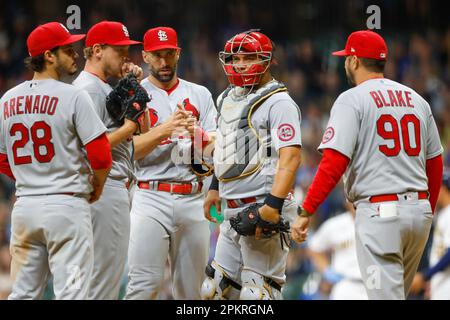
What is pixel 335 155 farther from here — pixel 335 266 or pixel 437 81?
pixel 437 81

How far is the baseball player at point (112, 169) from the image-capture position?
566cm

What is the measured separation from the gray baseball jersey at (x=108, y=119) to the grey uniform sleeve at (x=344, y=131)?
1.45 m

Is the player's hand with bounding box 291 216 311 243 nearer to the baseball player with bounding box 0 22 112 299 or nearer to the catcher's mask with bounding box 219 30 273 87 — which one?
the catcher's mask with bounding box 219 30 273 87

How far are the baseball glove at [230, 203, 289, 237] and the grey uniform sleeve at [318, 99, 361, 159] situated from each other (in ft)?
1.92

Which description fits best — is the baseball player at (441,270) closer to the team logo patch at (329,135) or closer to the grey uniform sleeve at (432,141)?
the grey uniform sleeve at (432,141)

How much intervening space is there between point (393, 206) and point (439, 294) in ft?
7.02

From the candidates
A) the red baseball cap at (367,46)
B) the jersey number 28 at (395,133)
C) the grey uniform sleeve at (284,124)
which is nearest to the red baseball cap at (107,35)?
the grey uniform sleeve at (284,124)

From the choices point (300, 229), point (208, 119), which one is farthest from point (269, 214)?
point (208, 119)

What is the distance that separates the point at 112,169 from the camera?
5785mm

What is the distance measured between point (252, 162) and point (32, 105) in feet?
4.74

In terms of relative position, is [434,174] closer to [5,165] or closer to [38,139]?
[38,139]

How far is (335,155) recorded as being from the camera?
5152 mm

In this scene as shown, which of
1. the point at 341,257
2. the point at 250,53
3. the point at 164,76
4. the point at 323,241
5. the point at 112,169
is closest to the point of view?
the point at 250,53
